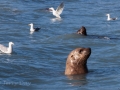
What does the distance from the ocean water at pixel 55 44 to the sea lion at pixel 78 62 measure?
0.20 m

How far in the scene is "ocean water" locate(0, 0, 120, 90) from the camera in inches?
510

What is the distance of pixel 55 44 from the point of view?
65.6 ft

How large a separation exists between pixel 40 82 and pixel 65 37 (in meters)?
8.70

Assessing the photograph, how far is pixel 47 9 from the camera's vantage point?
31.2 meters

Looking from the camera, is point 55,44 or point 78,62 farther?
point 55,44

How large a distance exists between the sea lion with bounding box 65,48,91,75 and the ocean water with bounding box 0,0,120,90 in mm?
200

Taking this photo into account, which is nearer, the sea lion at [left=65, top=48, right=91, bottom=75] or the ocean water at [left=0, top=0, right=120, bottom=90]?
the ocean water at [left=0, top=0, right=120, bottom=90]

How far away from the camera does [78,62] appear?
13898mm

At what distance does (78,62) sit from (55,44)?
6.15 m

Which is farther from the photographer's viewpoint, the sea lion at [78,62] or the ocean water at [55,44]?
the sea lion at [78,62]

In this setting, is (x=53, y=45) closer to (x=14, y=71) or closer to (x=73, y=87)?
(x=14, y=71)

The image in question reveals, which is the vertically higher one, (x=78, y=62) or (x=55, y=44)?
(x=55, y=44)

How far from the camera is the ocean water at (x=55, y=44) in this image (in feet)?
42.5

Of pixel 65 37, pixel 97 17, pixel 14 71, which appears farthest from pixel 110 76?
pixel 97 17
